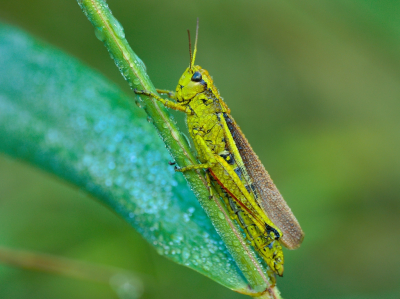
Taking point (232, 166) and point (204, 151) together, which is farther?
point (232, 166)

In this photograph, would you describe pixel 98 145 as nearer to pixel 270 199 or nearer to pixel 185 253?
pixel 185 253

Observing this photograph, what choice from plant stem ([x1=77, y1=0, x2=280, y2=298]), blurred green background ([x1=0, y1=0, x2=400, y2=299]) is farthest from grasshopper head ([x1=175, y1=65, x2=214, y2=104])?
blurred green background ([x1=0, y1=0, x2=400, y2=299])

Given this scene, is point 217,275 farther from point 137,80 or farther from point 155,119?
point 137,80

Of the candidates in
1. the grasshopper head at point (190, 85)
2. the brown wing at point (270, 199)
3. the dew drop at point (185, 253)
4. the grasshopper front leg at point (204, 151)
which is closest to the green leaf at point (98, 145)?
the dew drop at point (185, 253)

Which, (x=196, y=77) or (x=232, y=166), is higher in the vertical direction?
(x=196, y=77)

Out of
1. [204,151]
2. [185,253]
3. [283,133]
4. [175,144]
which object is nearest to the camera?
[175,144]

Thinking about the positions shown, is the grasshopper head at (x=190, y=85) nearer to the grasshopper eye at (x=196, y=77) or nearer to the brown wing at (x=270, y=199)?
the grasshopper eye at (x=196, y=77)

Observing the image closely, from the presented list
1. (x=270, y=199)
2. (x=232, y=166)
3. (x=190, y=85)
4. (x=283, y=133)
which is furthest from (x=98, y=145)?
(x=283, y=133)
